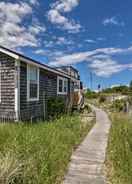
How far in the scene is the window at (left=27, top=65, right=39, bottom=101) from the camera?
12.0m

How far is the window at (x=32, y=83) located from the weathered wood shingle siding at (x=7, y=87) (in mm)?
1266

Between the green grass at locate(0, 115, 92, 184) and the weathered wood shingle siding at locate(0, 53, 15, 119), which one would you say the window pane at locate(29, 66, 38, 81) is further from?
the green grass at locate(0, 115, 92, 184)

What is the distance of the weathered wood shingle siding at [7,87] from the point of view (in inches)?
424

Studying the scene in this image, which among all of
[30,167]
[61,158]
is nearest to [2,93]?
[61,158]

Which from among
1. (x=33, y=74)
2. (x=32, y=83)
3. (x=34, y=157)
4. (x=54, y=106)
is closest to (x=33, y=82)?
(x=32, y=83)

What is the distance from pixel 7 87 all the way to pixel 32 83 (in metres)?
1.94

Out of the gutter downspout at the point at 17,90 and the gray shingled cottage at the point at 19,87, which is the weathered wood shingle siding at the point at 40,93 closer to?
the gray shingled cottage at the point at 19,87

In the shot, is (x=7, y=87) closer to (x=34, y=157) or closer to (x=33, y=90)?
(x=33, y=90)

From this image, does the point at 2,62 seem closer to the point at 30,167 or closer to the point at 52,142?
the point at 52,142

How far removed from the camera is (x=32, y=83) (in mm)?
12562

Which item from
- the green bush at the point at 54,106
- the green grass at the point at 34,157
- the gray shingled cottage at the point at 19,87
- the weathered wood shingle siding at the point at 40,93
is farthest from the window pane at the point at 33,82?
the green grass at the point at 34,157

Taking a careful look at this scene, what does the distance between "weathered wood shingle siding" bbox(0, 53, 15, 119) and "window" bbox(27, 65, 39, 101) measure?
1266mm

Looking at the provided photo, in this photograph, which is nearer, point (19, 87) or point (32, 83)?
point (19, 87)

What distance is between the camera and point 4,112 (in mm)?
10938
